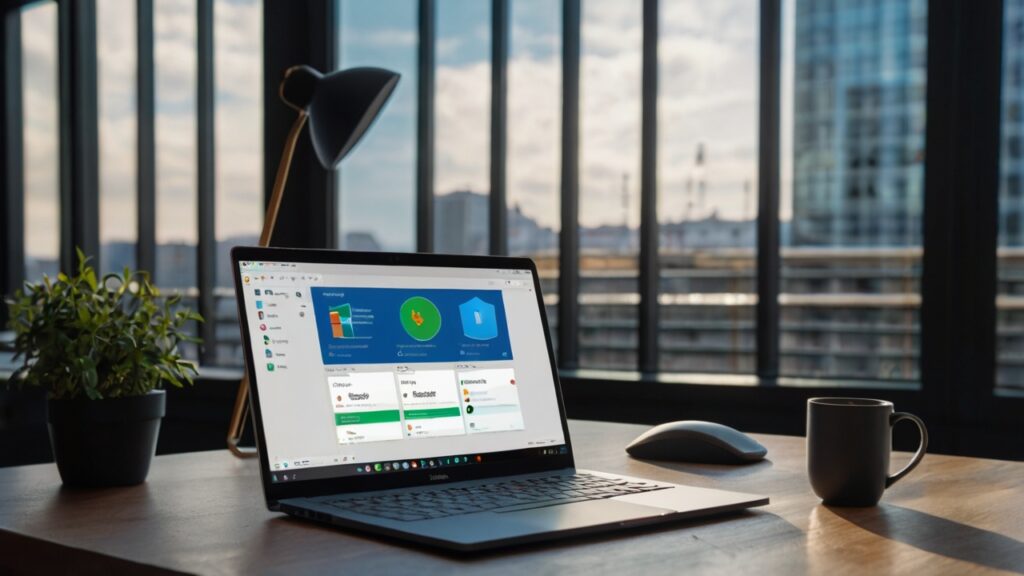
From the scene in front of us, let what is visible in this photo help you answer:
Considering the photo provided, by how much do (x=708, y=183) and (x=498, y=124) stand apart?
0.66 meters

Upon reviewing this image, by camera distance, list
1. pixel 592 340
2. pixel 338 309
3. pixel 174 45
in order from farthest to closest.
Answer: pixel 174 45
pixel 592 340
pixel 338 309

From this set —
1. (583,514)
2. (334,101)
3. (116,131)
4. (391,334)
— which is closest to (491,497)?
(583,514)

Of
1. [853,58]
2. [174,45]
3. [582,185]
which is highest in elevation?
Result: [174,45]

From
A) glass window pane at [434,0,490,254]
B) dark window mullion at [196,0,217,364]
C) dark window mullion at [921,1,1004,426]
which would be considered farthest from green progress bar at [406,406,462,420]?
dark window mullion at [196,0,217,364]

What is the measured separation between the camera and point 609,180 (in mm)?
2838

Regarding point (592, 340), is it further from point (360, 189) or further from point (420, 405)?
point (420, 405)

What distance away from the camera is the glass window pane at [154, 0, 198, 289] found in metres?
3.69

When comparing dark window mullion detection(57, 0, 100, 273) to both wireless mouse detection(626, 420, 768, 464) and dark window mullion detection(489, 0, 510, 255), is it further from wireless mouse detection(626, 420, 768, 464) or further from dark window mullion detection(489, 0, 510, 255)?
wireless mouse detection(626, 420, 768, 464)

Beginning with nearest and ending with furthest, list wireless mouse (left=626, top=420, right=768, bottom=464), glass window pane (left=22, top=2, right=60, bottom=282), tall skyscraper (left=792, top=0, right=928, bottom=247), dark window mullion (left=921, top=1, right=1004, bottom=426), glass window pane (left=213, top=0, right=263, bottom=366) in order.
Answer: wireless mouse (left=626, top=420, right=768, bottom=464)
dark window mullion (left=921, top=1, right=1004, bottom=426)
tall skyscraper (left=792, top=0, right=928, bottom=247)
glass window pane (left=213, top=0, right=263, bottom=366)
glass window pane (left=22, top=2, right=60, bottom=282)

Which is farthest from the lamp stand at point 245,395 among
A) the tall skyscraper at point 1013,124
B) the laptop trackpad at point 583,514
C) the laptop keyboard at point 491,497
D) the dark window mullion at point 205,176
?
the dark window mullion at point 205,176

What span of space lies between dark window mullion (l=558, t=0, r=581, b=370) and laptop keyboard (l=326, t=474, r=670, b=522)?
174 centimetres

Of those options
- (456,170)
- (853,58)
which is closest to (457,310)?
(853,58)

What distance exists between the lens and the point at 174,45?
12.3 ft

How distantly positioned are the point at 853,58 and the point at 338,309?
6.11ft
